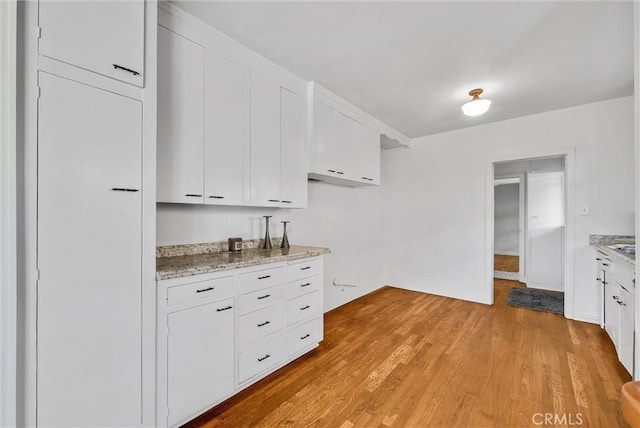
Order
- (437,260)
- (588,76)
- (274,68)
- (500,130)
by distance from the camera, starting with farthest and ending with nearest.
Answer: (437,260), (500,130), (588,76), (274,68)

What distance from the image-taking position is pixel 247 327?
6.18 feet

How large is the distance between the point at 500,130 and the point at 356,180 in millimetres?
2253

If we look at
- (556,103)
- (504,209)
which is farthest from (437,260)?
(504,209)

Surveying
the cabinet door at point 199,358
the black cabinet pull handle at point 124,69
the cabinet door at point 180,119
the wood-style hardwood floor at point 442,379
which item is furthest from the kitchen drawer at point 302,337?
the black cabinet pull handle at point 124,69

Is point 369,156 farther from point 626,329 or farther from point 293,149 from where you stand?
point 626,329

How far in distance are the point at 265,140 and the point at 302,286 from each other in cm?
131

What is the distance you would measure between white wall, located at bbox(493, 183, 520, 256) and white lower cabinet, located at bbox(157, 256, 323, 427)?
7734mm

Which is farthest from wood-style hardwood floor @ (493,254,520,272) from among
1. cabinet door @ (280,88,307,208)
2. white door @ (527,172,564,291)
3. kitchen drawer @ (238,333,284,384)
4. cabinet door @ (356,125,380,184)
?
kitchen drawer @ (238,333,284,384)

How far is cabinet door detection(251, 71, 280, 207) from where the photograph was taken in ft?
7.32

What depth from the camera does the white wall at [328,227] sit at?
2.13 m

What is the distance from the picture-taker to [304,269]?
2350mm

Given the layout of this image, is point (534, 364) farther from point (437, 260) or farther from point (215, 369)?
point (215, 369)

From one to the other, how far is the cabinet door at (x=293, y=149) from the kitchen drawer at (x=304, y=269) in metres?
0.57
